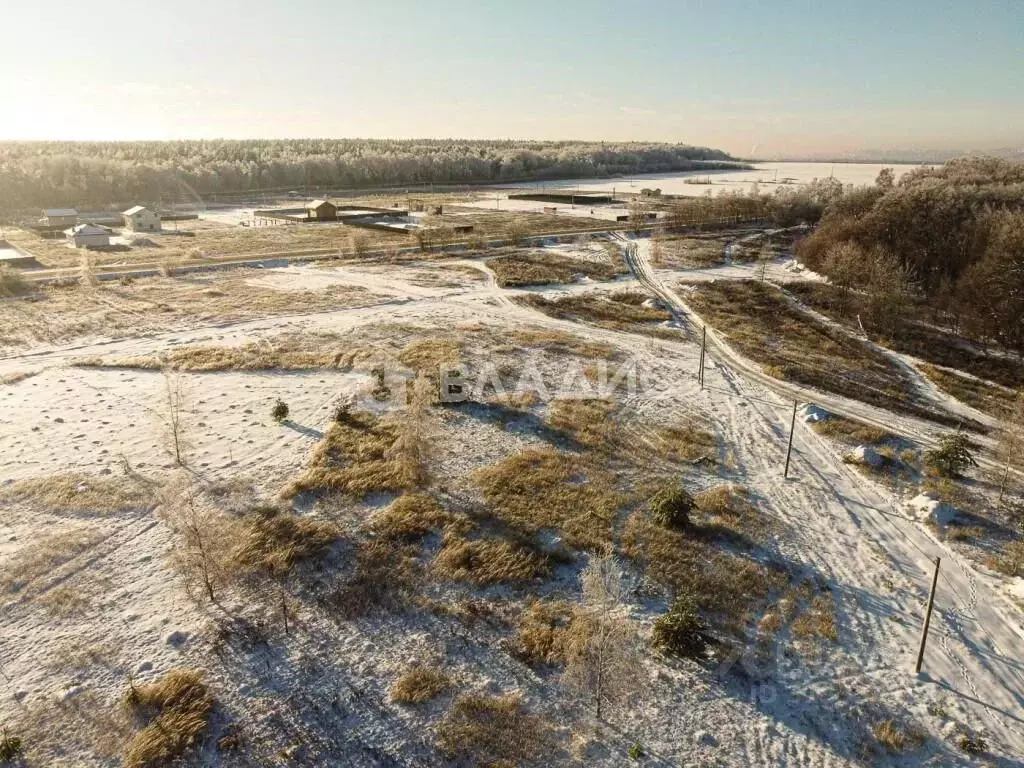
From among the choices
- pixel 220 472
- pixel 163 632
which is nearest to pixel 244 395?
pixel 220 472

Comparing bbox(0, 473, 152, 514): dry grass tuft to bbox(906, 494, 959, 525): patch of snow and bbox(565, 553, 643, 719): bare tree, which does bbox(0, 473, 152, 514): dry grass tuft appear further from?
bbox(906, 494, 959, 525): patch of snow

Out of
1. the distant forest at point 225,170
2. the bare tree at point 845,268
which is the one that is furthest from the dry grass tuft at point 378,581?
the distant forest at point 225,170

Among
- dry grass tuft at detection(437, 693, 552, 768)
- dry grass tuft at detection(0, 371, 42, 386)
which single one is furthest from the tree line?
dry grass tuft at detection(0, 371, 42, 386)

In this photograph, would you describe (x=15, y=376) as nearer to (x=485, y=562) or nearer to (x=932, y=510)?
(x=485, y=562)

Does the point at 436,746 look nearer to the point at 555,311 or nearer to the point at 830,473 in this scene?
the point at 830,473

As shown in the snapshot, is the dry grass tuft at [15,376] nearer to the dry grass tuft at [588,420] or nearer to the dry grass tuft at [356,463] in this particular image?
the dry grass tuft at [356,463]
